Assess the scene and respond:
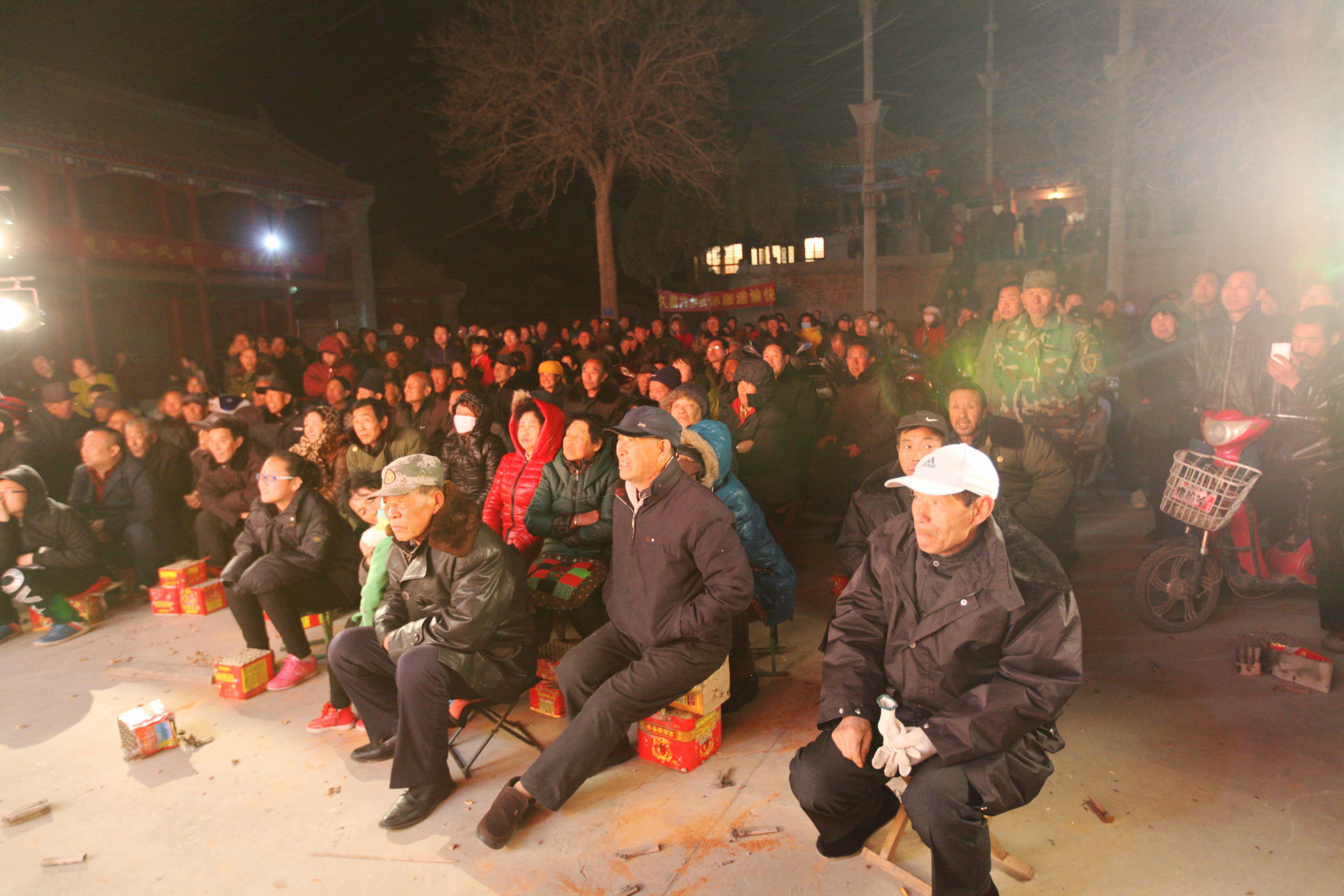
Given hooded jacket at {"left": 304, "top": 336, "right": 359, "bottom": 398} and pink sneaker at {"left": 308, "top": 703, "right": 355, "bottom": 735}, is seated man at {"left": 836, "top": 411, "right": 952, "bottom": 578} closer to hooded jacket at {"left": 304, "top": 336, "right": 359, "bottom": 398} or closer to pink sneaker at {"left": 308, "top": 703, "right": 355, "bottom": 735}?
pink sneaker at {"left": 308, "top": 703, "right": 355, "bottom": 735}

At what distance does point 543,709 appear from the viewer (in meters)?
3.96

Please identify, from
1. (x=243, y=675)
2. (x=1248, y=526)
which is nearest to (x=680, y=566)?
(x=243, y=675)

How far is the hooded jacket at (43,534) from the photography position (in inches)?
208

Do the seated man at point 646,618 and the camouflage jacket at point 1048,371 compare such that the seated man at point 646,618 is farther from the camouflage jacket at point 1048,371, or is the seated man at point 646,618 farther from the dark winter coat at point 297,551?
the camouflage jacket at point 1048,371

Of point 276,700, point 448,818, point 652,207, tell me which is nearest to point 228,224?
point 652,207

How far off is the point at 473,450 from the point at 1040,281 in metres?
4.10

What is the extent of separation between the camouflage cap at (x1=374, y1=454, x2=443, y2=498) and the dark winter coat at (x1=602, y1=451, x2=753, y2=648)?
34.1 inches

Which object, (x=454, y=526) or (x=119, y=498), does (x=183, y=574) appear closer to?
(x=119, y=498)

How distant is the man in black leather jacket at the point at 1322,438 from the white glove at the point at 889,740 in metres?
3.11

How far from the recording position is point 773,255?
2778cm

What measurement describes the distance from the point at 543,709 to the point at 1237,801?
3084mm

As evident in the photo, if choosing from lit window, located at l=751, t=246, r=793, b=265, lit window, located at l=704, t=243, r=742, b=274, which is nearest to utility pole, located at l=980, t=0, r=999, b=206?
lit window, located at l=751, t=246, r=793, b=265

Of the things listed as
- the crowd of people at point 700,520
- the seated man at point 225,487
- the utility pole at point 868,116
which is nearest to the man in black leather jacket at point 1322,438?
the crowd of people at point 700,520

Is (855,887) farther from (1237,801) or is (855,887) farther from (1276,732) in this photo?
(1276,732)
